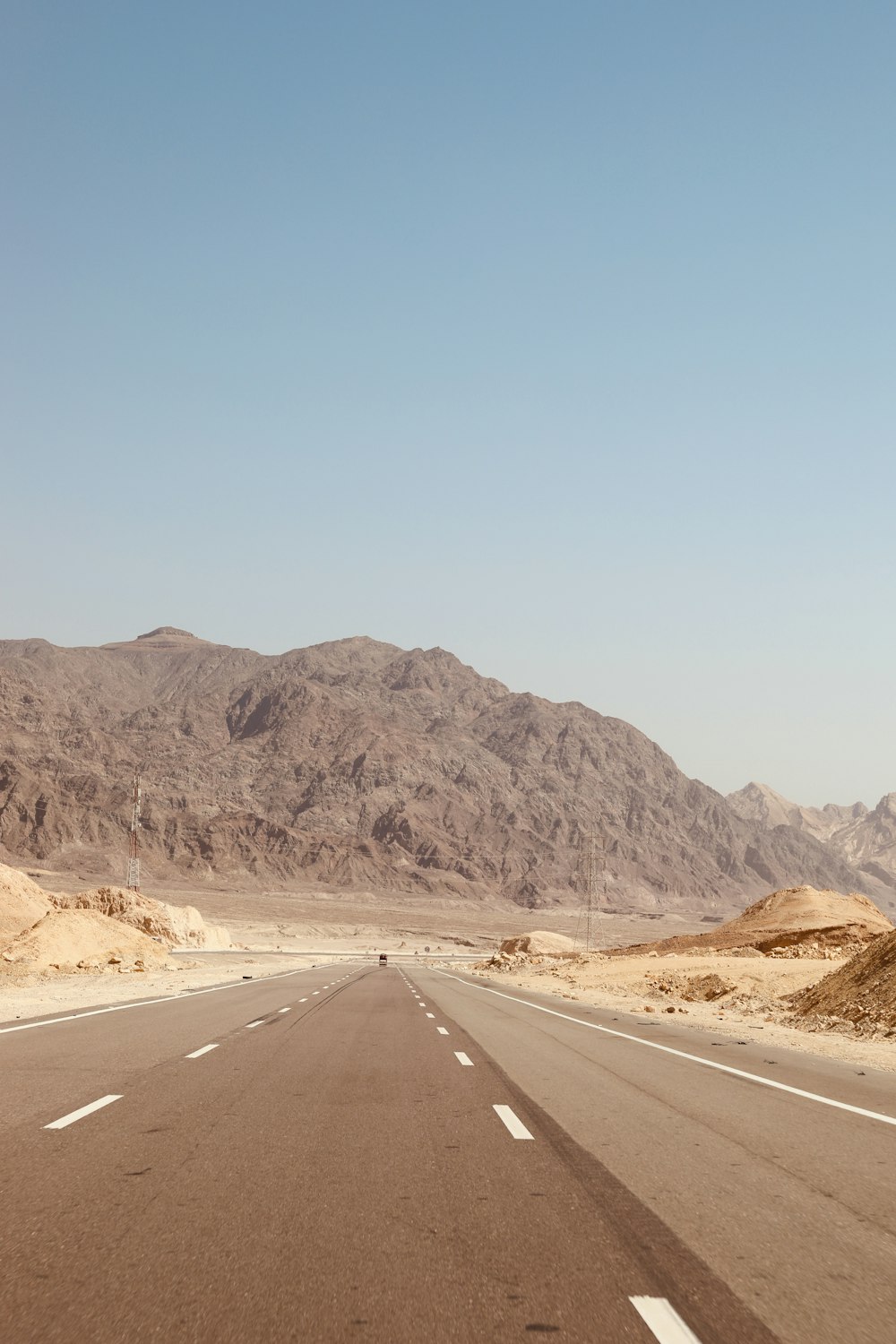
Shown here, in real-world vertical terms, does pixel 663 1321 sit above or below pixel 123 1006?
above

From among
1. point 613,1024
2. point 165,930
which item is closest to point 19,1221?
point 613,1024

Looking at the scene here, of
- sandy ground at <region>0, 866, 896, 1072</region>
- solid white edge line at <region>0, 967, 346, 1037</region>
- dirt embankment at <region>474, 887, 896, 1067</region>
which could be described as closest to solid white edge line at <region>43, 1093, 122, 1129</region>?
solid white edge line at <region>0, 967, 346, 1037</region>

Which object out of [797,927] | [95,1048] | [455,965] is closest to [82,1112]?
[95,1048]

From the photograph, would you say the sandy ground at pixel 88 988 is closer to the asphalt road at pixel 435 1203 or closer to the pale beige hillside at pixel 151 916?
the asphalt road at pixel 435 1203

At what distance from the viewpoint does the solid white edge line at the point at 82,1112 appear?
9.10m

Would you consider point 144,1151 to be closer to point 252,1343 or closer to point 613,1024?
point 252,1343

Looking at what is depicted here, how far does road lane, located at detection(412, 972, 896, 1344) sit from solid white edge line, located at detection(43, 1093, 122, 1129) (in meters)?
3.89

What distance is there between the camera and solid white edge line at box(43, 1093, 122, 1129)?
29.9 ft

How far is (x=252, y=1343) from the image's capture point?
4.43m

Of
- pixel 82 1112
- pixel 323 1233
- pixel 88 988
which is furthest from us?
pixel 88 988

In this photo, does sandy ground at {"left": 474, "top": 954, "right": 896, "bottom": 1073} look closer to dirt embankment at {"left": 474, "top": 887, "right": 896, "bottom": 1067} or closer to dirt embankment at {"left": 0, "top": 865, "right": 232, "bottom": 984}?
dirt embankment at {"left": 474, "top": 887, "right": 896, "bottom": 1067}

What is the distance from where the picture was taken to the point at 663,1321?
4777 mm

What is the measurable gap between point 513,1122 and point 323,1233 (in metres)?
4.20

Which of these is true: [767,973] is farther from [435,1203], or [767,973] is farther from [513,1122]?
[435,1203]
